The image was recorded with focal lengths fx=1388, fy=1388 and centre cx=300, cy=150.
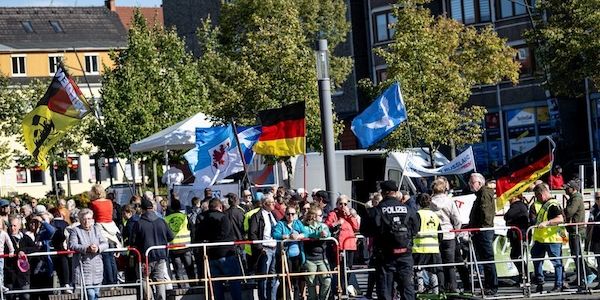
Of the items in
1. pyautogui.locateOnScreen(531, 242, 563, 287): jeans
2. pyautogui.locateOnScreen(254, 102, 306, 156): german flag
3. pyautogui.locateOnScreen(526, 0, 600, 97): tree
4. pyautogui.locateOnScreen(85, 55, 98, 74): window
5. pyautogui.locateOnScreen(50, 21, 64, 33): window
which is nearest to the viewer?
pyautogui.locateOnScreen(531, 242, 563, 287): jeans

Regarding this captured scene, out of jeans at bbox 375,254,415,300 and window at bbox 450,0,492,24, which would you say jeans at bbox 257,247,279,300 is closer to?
jeans at bbox 375,254,415,300

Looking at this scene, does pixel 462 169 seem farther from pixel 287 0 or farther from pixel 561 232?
pixel 287 0

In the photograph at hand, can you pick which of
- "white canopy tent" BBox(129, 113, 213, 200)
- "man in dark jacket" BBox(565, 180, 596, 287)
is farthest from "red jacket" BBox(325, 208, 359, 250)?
"white canopy tent" BBox(129, 113, 213, 200)

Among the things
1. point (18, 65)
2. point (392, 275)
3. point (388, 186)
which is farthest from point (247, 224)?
point (18, 65)

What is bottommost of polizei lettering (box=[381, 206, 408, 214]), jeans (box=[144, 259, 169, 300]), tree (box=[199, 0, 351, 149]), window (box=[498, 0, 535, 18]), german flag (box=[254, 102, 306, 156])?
jeans (box=[144, 259, 169, 300])

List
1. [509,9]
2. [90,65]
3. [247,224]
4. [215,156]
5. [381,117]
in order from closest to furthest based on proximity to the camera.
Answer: [247,224]
[381,117]
[215,156]
[509,9]
[90,65]

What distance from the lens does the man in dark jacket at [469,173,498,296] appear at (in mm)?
20297

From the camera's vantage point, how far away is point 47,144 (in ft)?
89.7

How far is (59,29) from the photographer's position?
98.2 metres

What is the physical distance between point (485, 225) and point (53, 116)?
10.8m

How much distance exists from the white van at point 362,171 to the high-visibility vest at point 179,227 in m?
12.4

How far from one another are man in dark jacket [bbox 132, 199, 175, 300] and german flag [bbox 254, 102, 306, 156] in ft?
17.5

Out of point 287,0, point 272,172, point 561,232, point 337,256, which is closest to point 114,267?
point 337,256

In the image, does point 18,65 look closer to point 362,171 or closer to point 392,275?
point 362,171
